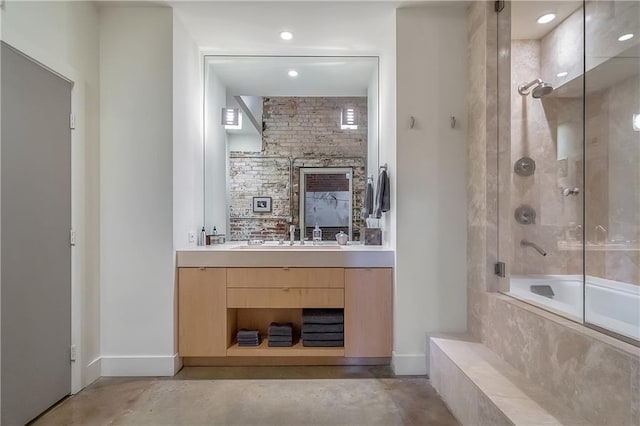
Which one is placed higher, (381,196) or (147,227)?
(381,196)

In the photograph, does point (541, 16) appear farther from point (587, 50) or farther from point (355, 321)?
point (355, 321)

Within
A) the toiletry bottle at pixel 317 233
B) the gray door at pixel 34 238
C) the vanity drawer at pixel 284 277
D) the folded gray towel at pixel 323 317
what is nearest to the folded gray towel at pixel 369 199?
the toiletry bottle at pixel 317 233

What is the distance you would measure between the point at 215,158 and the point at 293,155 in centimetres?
82

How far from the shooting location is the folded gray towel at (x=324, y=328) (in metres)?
2.61

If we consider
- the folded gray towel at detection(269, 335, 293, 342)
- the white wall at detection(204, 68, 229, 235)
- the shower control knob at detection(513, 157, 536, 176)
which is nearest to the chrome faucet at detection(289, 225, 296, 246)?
the white wall at detection(204, 68, 229, 235)

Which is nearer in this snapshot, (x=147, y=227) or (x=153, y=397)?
(x=153, y=397)

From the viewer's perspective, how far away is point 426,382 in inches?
93.5

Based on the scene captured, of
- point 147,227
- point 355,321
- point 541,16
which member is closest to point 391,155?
point 355,321

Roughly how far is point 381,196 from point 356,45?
4.72 ft

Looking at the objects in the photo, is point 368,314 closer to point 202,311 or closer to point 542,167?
point 202,311

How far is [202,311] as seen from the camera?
254 cm

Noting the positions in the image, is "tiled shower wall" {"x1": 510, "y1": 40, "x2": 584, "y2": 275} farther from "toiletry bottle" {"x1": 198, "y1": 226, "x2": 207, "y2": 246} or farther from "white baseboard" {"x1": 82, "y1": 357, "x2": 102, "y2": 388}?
"white baseboard" {"x1": 82, "y1": 357, "x2": 102, "y2": 388}

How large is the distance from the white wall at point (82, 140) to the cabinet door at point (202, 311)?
61 centimetres

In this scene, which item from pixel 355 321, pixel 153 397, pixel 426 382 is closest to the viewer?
pixel 153 397
